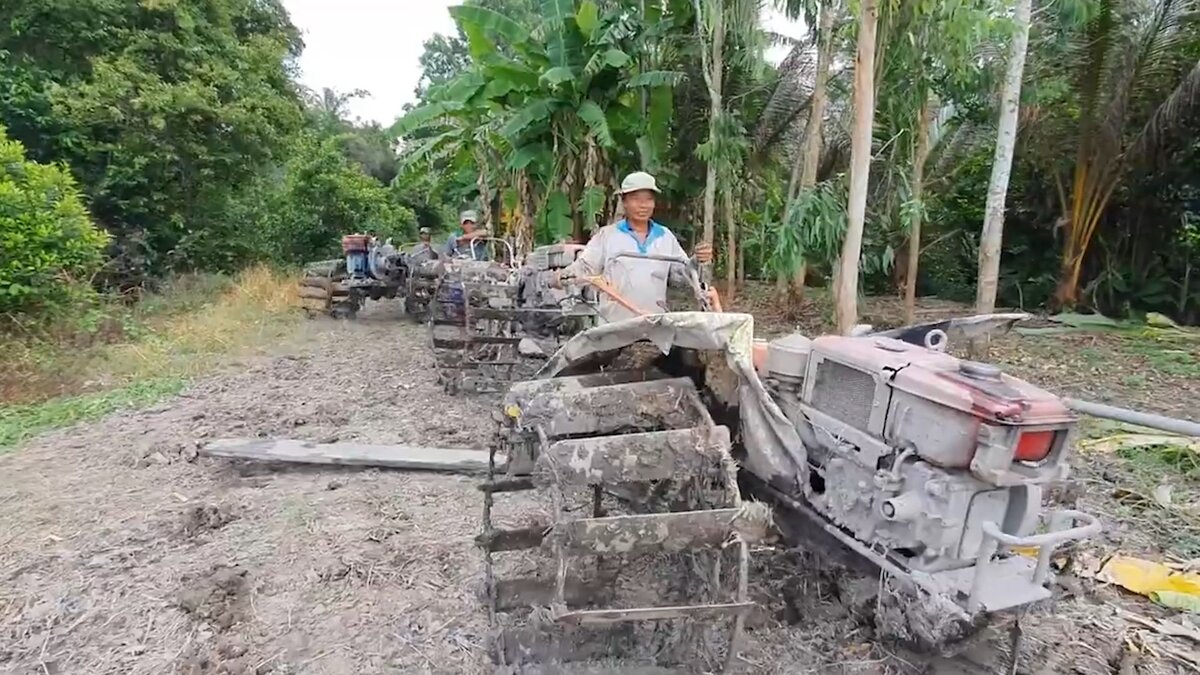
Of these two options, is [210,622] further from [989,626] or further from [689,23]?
[689,23]

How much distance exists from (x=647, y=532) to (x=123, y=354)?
297 inches

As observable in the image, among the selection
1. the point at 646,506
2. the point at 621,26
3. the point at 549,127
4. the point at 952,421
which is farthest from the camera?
the point at 549,127

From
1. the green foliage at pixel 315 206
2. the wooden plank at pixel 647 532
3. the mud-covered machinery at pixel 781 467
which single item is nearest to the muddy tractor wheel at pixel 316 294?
the green foliage at pixel 315 206

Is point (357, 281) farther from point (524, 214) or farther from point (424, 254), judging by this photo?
point (524, 214)

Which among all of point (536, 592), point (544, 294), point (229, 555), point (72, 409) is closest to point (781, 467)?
point (536, 592)

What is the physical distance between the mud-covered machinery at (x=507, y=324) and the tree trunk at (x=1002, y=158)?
471cm

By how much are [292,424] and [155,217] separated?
934 cm

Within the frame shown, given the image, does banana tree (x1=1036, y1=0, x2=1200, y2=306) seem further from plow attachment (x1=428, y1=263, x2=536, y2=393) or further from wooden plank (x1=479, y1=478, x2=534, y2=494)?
wooden plank (x1=479, y1=478, x2=534, y2=494)

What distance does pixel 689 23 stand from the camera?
33.1ft

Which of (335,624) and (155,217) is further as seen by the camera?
Result: (155,217)

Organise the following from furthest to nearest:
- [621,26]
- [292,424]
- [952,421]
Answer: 1. [621,26]
2. [292,424]
3. [952,421]

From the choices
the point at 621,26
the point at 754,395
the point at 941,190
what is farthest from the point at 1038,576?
the point at 941,190

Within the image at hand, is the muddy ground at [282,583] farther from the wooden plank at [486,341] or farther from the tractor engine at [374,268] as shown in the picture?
the tractor engine at [374,268]

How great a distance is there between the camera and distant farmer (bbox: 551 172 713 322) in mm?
3832
